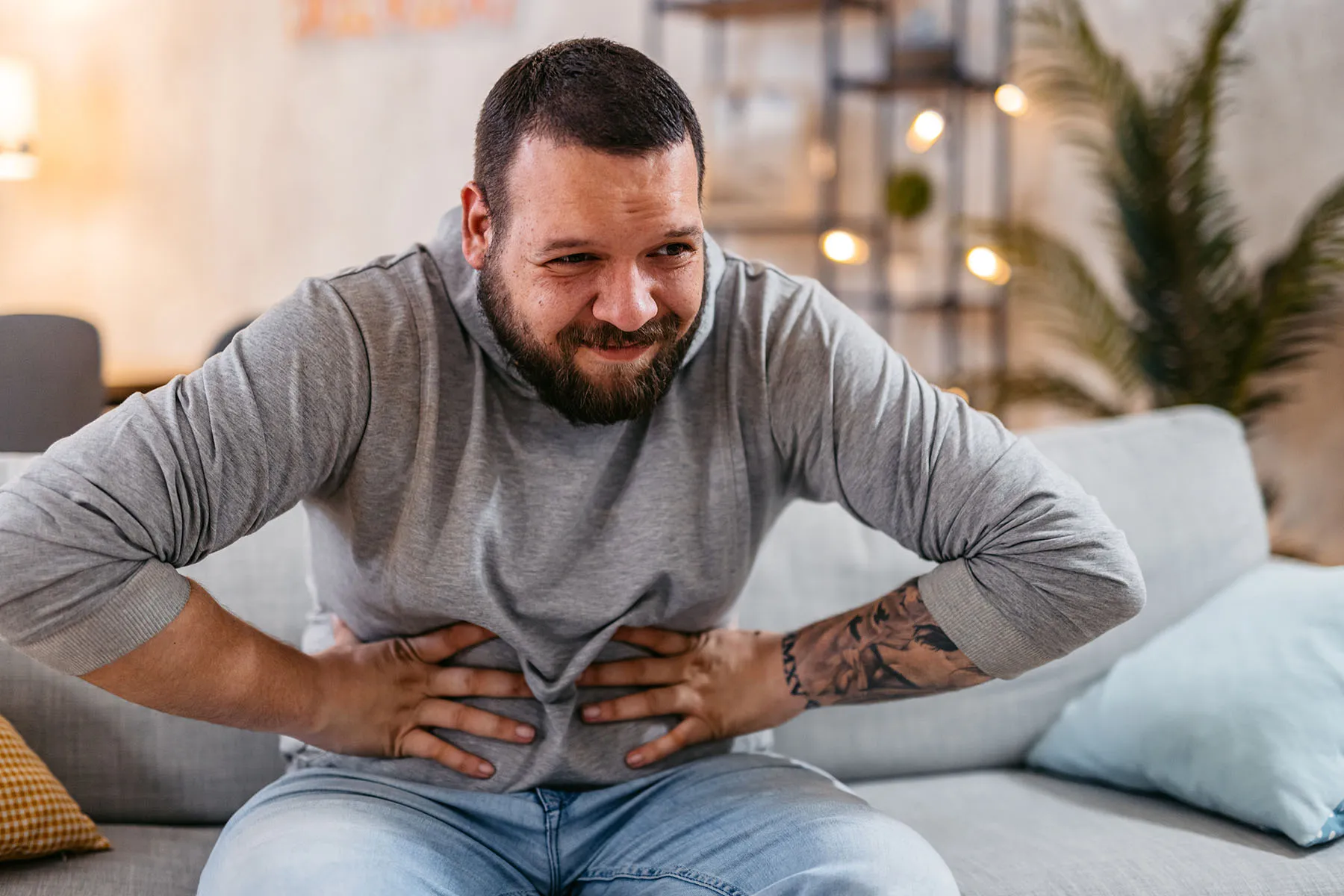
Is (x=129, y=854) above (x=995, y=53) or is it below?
below

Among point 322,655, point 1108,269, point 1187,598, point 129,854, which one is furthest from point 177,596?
point 1108,269

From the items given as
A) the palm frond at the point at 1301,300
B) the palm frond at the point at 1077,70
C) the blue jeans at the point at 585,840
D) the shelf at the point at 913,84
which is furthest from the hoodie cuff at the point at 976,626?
the shelf at the point at 913,84

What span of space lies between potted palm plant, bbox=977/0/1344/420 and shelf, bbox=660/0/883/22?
21.5 inches

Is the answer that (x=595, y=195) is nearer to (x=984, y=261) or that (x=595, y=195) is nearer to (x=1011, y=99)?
(x=984, y=261)

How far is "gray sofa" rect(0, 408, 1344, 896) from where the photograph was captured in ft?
4.23

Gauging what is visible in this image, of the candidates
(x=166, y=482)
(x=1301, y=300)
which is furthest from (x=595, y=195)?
(x=1301, y=300)

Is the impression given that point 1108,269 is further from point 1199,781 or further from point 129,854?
point 129,854

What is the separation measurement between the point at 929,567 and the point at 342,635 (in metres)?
0.77

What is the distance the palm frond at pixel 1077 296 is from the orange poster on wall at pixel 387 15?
6.08ft

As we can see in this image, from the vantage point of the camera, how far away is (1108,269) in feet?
11.7

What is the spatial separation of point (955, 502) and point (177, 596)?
717 millimetres

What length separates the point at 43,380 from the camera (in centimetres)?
171

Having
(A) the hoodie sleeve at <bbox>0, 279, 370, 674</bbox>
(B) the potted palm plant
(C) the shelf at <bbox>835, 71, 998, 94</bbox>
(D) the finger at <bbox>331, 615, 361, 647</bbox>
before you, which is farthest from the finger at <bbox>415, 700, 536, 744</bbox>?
(C) the shelf at <bbox>835, 71, 998, 94</bbox>

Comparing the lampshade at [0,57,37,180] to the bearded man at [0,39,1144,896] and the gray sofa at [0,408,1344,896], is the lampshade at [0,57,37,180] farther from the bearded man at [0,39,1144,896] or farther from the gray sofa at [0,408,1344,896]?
the bearded man at [0,39,1144,896]
